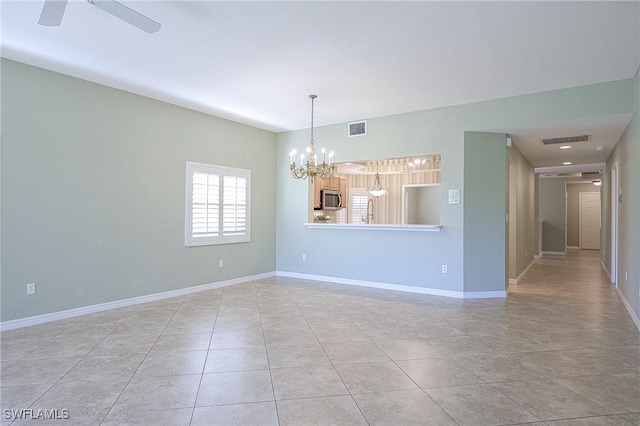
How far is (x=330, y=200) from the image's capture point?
28.6ft

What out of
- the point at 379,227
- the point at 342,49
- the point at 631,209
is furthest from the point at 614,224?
the point at 342,49

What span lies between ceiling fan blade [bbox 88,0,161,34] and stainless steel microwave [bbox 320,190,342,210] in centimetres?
603

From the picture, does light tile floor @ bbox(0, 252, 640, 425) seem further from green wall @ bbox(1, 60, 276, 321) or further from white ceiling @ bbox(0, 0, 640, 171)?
white ceiling @ bbox(0, 0, 640, 171)

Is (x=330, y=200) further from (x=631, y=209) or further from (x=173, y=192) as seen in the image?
(x=631, y=209)

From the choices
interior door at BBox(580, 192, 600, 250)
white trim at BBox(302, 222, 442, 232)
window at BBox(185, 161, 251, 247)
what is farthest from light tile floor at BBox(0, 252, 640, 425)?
interior door at BBox(580, 192, 600, 250)

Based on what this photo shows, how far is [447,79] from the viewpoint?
4.42 metres

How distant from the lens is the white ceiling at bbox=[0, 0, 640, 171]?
2947mm

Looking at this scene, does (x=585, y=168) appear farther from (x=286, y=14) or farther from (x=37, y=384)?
(x=37, y=384)

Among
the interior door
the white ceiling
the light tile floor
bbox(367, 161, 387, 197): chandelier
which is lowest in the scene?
the light tile floor

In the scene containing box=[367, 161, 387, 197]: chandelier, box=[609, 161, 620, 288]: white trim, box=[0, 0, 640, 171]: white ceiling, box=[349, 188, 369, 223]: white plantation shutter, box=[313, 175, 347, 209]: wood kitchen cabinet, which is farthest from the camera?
box=[349, 188, 369, 223]: white plantation shutter

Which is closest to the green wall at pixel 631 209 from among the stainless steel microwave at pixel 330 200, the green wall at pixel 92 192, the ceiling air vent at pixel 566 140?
the ceiling air vent at pixel 566 140

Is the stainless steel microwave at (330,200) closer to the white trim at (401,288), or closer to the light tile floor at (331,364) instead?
the white trim at (401,288)

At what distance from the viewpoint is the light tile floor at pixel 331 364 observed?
7.54 feet

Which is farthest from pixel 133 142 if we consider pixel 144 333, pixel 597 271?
pixel 597 271
